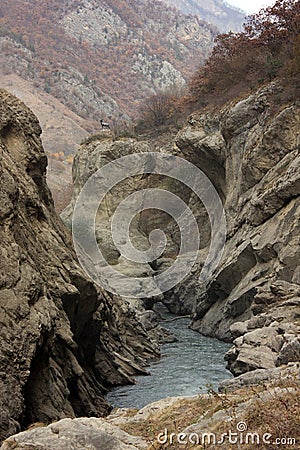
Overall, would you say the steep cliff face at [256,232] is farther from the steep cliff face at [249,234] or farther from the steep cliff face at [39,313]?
the steep cliff face at [39,313]

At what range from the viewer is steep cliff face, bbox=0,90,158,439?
9969mm

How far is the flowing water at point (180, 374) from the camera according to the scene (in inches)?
617

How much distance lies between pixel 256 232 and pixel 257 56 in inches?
599

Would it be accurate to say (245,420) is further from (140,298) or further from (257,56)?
(257,56)

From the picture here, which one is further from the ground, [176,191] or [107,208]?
[176,191]

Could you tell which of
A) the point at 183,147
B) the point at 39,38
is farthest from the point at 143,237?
the point at 39,38

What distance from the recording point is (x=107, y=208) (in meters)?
45.3

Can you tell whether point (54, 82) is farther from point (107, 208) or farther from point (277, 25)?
point (277, 25)

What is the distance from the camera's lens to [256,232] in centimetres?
2534

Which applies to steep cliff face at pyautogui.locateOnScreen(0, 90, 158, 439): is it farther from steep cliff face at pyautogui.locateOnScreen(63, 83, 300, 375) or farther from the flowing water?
steep cliff face at pyautogui.locateOnScreen(63, 83, 300, 375)

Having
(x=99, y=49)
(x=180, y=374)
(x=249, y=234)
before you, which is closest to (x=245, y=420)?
(x=180, y=374)

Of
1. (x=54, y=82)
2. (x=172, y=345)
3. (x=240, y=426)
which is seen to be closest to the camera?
(x=240, y=426)

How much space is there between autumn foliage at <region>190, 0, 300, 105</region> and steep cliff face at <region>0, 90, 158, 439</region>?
17.0 metres

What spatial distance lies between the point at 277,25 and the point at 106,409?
29278 millimetres
